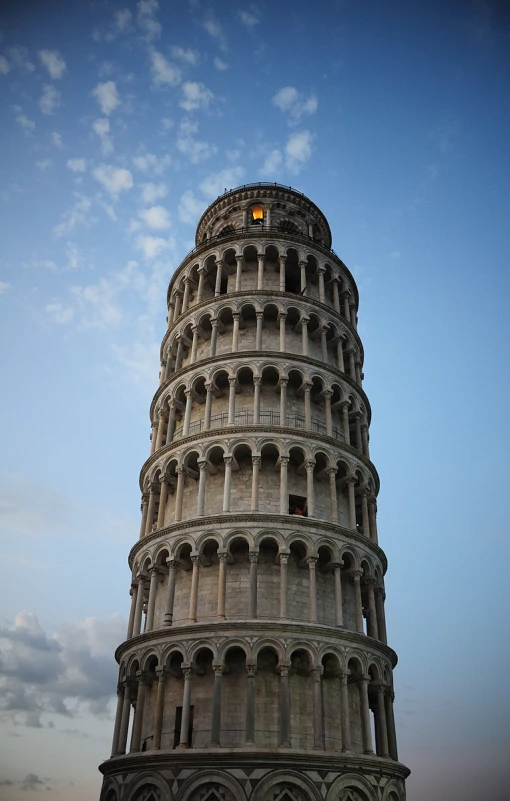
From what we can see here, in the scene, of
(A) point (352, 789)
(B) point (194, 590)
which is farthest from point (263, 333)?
(A) point (352, 789)

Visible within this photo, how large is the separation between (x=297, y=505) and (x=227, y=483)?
3803mm

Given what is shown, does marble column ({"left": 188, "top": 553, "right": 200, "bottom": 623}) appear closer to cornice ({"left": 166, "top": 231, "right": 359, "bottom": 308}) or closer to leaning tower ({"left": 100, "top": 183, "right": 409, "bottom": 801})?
leaning tower ({"left": 100, "top": 183, "right": 409, "bottom": 801})

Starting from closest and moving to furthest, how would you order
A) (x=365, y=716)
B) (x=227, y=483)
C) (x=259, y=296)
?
(x=365, y=716)
(x=227, y=483)
(x=259, y=296)

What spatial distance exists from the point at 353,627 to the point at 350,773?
262 inches

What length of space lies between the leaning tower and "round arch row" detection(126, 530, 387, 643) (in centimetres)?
9

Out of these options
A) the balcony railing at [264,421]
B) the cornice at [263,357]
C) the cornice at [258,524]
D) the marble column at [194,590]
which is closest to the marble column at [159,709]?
the marble column at [194,590]

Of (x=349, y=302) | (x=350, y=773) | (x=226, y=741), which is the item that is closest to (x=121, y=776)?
(x=226, y=741)

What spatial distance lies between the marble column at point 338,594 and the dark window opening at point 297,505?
309cm

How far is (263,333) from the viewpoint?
37281 mm

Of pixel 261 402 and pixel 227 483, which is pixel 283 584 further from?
pixel 261 402

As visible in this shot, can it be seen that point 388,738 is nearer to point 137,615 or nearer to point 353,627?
point 353,627

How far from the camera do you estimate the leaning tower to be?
84.7ft

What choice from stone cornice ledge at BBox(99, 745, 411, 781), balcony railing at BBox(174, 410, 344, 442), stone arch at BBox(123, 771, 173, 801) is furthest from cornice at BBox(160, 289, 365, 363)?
stone arch at BBox(123, 771, 173, 801)

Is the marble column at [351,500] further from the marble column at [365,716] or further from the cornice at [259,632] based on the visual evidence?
the marble column at [365,716]
